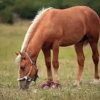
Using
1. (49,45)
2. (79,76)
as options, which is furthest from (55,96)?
(79,76)

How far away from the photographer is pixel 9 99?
694cm

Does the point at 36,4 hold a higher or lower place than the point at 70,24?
lower

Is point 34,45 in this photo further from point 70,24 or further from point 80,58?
point 80,58

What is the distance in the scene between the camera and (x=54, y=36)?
8883mm

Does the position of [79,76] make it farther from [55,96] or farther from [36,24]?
[55,96]

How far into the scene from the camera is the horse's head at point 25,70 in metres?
8.35

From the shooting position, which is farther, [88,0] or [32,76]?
[88,0]

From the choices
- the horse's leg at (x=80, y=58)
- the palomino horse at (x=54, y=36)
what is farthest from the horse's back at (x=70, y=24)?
the horse's leg at (x=80, y=58)

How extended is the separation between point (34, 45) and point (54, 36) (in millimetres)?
551

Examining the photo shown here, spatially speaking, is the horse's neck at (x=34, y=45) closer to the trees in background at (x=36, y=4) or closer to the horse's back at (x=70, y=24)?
the horse's back at (x=70, y=24)

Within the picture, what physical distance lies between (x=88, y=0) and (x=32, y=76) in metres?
14.6

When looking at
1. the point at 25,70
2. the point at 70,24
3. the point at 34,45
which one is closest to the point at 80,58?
the point at 70,24

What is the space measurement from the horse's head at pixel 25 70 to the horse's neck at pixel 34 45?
6.6 inches

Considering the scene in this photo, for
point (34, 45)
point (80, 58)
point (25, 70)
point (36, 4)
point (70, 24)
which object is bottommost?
point (36, 4)
